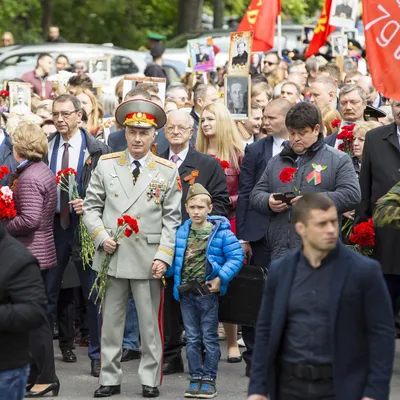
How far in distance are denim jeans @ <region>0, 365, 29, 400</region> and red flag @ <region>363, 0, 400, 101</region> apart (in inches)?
127

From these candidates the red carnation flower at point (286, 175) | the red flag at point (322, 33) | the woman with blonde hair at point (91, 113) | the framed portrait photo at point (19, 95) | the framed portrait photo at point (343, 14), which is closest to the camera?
the red carnation flower at point (286, 175)

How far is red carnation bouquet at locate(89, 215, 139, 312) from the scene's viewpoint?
8930 mm

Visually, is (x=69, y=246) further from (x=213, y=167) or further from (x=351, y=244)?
(x=351, y=244)

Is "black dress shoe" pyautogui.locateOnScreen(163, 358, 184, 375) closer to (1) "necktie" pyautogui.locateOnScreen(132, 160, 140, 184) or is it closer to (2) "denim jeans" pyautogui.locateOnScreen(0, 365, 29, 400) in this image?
(1) "necktie" pyautogui.locateOnScreen(132, 160, 140, 184)

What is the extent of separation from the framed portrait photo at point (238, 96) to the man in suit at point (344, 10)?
545cm

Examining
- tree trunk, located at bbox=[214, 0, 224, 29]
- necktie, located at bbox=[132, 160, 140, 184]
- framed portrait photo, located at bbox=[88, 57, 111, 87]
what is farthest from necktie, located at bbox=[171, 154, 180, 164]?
Result: tree trunk, located at bbox=[214, 0, 224, 29]

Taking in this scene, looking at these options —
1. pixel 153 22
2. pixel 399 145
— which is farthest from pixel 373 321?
pixel 153 22

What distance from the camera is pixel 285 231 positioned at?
8.84 meters

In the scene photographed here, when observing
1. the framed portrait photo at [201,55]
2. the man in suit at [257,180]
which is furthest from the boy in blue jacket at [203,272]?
the framed portrait photo at [201,55]

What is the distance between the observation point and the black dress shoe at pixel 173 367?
10.0 metres

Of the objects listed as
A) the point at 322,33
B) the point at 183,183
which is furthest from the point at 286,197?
the point at 322,33

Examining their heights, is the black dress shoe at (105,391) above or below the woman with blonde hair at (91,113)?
below

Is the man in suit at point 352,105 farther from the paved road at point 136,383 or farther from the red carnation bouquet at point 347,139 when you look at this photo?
the paved road at point 136,383

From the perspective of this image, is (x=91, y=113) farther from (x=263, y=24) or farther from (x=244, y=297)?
(x=263, y=24)
